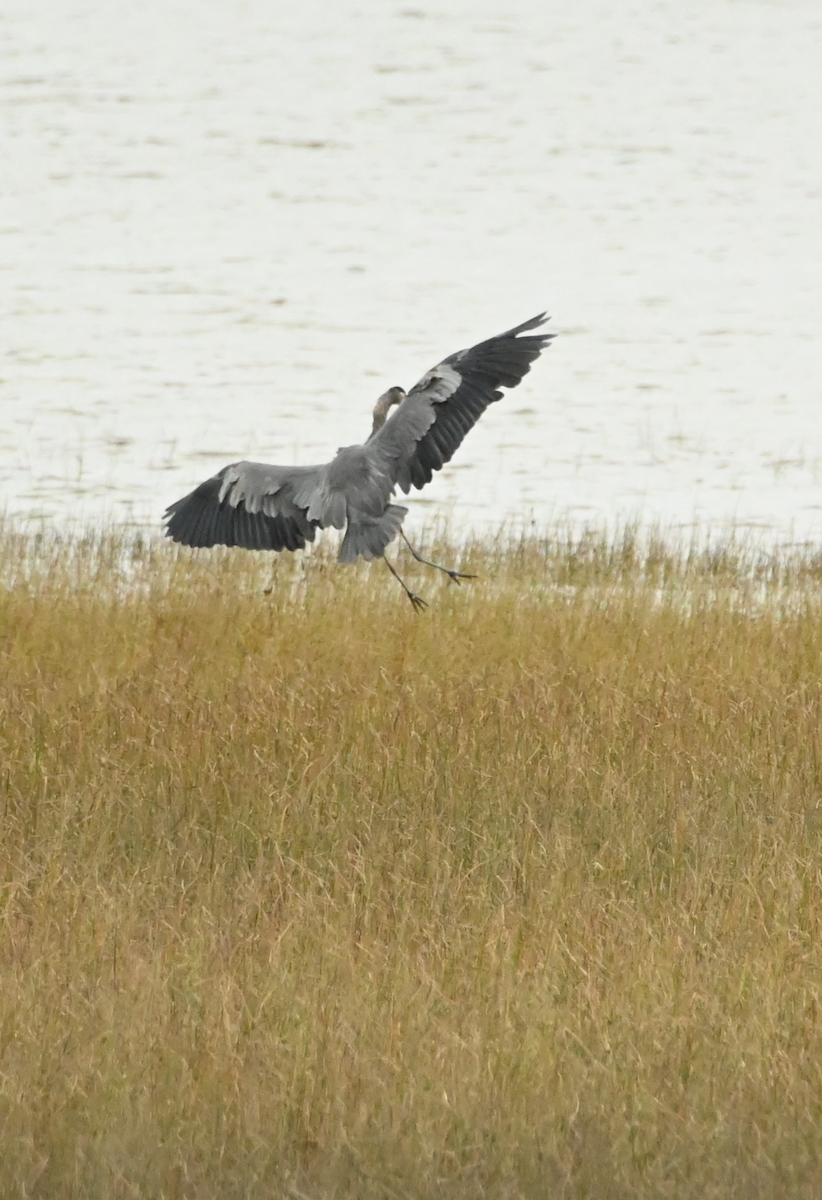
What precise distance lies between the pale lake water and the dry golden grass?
418cm

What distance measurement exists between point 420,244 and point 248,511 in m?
18.6

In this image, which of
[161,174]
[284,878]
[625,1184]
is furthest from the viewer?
[161,174]

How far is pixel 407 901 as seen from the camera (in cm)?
434

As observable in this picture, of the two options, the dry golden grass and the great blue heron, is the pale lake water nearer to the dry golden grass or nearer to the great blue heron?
the dry golden grass

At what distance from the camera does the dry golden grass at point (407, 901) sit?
10.7ft

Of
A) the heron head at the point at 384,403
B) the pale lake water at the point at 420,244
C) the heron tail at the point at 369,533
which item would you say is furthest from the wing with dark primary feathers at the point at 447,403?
the pale lake water at the point at 420,244

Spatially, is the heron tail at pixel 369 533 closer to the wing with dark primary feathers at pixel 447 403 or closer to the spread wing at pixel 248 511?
the wing with dark primary feathers at pixel 447 403

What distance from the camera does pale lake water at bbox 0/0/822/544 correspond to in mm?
13445

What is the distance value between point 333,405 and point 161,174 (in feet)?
50.4

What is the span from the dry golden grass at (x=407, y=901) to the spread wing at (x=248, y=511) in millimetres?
484

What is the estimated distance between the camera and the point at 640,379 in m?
17.0

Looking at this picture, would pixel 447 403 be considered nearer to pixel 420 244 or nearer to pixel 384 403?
pixel 384 403

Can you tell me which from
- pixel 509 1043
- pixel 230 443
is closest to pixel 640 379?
pixel 230 443

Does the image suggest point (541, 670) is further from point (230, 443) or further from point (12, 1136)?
point (230, 443)
